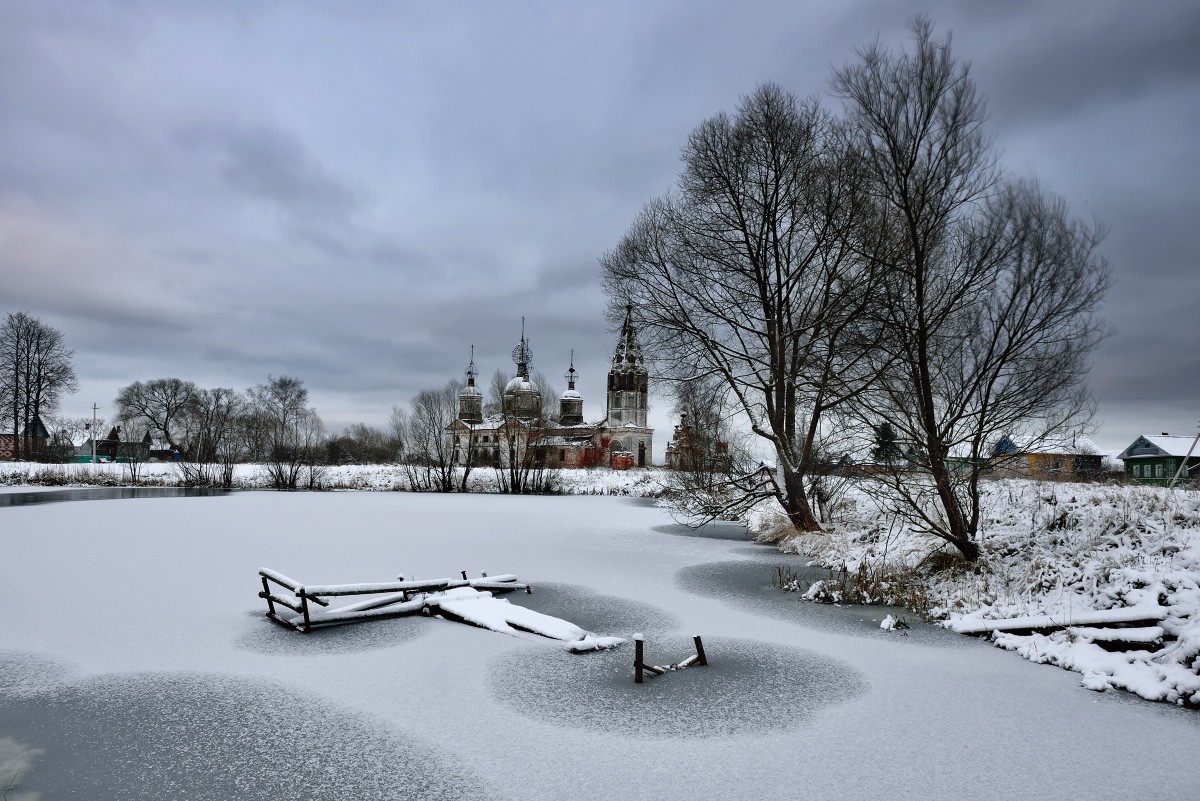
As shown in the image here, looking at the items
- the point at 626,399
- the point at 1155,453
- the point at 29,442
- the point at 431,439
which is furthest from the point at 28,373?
the point at 1155,453

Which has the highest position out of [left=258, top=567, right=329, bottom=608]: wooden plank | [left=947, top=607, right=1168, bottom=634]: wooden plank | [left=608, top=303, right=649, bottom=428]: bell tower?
[left=608, top=303, right=649, bottom=428]: bell tower

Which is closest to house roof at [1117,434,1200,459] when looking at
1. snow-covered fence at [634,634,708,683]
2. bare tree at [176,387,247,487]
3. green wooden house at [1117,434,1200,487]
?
green wooden house at [1117,434,1200,487]

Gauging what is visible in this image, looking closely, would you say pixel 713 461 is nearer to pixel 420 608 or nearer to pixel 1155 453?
pixel 420 608

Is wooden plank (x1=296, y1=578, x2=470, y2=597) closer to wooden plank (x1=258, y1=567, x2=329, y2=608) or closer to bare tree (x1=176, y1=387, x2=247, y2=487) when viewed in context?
wooden plank (x1=258, y1=567, x2=329, y2=608)

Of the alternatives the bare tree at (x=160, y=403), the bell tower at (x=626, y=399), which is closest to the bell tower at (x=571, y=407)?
the bell tower at (x=626, y=399)

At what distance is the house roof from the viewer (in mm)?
46094

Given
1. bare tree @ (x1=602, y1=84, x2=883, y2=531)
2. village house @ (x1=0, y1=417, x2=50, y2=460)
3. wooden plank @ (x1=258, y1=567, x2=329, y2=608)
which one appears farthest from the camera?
village house @ (x1=0, y1=417, x2=50, y2=460)

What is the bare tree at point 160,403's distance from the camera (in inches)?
2908

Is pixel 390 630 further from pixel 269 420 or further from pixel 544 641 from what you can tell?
pixel 269 420

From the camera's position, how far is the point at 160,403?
74.6m

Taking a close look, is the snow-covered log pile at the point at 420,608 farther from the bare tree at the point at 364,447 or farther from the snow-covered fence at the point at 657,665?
the bare tree at the point at 364,447

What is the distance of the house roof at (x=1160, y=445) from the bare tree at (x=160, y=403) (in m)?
85.9

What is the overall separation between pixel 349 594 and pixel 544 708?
4426mm

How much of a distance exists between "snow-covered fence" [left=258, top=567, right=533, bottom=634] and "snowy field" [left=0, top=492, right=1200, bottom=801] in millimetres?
339
